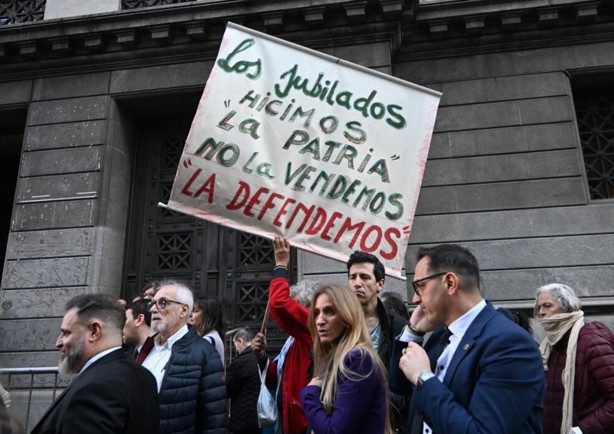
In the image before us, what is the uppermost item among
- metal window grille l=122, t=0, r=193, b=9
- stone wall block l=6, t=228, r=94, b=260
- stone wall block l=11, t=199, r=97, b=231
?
metal window grille l=122, t=0, r=193, b=9

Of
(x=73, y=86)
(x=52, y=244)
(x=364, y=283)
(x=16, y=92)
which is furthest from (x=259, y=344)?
(x=16, y=92)

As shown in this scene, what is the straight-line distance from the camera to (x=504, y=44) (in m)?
10.4

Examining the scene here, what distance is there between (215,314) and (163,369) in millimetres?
1251

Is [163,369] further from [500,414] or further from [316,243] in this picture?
[500,414]

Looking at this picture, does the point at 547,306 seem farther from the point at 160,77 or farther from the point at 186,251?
the point at 160,77

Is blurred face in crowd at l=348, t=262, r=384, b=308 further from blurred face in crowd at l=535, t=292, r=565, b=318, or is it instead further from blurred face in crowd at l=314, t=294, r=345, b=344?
blurred face in crowd at l=535, t=292, r=565, b=318

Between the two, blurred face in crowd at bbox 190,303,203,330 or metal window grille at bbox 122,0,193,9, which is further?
metal window grille at bbox 122,0,193,9

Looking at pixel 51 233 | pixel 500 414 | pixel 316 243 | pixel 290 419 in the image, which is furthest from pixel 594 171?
pixel 51 233

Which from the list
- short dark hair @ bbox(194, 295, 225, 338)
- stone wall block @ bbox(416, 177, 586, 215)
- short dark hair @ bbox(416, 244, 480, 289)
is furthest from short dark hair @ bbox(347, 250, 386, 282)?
stone wall block @ bbox(416, 177, 586, 215)

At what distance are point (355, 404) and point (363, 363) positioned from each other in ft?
0.70

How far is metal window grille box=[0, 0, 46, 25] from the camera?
457 inches

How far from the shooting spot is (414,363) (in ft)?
7.64

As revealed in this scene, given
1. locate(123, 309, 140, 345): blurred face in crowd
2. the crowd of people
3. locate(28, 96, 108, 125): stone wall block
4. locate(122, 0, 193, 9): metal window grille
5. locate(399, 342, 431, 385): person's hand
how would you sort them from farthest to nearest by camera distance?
locate(122, 0, 193, 9): metal window grille → locate(28, 96, 108, 125): stone wall block → locate(123, 309, 140, 345): blurred face in crowd → locate(399, 342, 431, 385): person's hand → the crowd of people

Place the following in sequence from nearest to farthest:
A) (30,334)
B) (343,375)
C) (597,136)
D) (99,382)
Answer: (99,382) < (343,375) < (30,334) < (597,136)
